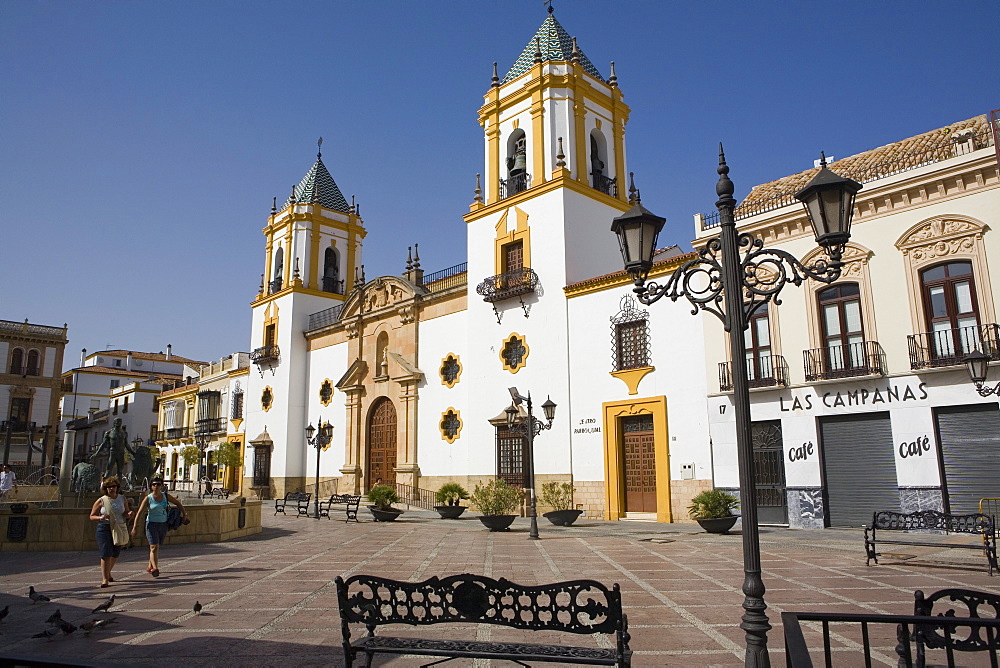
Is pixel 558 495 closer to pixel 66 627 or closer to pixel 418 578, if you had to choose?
pixel 418 578

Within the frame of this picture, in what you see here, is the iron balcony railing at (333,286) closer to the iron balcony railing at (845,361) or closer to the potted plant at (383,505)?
the potted plant at (383,505)

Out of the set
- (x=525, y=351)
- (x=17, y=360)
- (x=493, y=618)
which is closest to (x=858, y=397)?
(x=525, y=351)

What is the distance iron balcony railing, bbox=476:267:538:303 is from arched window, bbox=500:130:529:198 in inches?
124

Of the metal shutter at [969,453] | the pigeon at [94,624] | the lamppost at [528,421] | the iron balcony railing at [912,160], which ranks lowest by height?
the pigeon at [94,624]

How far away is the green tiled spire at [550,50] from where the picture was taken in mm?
24578

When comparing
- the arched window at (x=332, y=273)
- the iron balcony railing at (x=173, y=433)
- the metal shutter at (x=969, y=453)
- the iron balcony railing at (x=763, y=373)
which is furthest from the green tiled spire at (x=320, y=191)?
the metal shutter at (x=969, y=453)

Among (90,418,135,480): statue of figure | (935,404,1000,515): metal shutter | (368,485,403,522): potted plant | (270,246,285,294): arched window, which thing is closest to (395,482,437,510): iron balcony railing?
(368,485,403,522): potted plant

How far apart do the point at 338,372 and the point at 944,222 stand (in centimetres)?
2426

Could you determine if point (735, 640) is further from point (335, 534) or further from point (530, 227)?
point (530, 227)

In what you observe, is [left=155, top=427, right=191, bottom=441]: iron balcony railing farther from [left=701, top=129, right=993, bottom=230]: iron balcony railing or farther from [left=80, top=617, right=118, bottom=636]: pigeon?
[left=80, top=617, right=118, bottom=636]: pigeon

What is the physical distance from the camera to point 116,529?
9422 mm

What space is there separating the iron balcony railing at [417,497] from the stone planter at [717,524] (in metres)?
12.2

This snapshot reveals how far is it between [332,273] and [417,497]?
50.7 ft

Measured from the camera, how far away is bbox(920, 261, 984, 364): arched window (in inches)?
571
